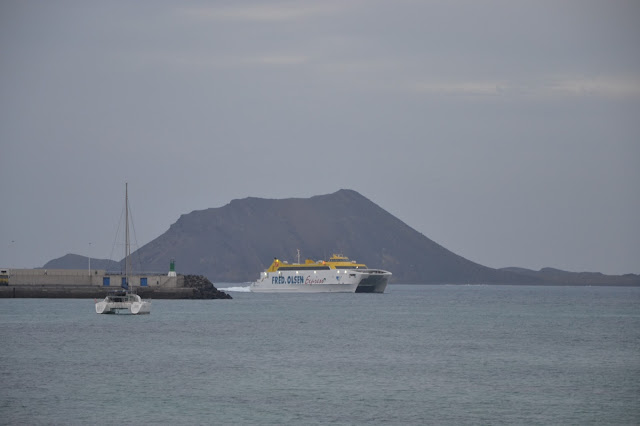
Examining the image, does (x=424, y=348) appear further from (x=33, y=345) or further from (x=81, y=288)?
(x=81, y=288)

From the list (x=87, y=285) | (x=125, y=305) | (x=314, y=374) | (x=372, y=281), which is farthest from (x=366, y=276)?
(x=314, y=374)

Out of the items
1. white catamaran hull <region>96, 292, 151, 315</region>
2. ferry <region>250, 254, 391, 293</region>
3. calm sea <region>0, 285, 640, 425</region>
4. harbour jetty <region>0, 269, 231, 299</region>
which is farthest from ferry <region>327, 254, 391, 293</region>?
calm sea <region>0, 285, 640, 425</region>

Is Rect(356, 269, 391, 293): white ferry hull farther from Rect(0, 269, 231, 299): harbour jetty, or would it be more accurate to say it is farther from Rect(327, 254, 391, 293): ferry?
→ Rect(0, 269, 231, 299): harbour jetty

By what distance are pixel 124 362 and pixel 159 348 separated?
8.12m

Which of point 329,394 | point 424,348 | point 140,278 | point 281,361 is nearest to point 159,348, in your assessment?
point 281,361

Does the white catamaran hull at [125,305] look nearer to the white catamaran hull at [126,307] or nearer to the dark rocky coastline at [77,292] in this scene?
the white catamaran hull at [126,307]

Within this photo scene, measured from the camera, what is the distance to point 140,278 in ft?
417

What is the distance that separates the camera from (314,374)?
44969 millimetres

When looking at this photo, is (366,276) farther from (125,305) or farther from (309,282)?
(125,305)

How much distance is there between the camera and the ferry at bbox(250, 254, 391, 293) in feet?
559

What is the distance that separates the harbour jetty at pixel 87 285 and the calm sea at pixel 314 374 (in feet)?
151

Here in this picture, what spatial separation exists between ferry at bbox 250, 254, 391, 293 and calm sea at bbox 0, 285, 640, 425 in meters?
90.6

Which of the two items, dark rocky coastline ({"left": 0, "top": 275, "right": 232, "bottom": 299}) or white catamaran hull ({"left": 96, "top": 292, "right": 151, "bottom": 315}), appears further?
dark rocky coastline ({"left": 0, "top": 275, "right": 232, "bottom": 299})

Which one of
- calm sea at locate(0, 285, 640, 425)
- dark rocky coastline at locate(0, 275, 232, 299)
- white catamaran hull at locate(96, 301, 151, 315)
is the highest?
dark rocky coastline at locate(0, 275, 232, 299)
